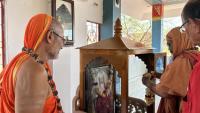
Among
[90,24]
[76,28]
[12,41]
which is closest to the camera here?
[12,41]

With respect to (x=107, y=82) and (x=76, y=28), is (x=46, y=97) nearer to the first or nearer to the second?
(x=107, y=82)

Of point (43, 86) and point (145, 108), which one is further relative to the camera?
point (145, 108)

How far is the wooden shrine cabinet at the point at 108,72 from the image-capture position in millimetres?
1336

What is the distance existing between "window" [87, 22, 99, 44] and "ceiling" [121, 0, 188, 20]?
1697mm

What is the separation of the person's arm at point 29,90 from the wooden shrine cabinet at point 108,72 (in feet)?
1.59

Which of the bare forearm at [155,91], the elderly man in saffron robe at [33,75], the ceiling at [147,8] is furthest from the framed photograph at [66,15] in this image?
the ceiling at [147,8]

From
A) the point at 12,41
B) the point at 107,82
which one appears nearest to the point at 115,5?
the point at 12,41

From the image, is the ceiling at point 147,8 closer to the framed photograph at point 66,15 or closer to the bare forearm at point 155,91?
the framed photograph at point 66,15

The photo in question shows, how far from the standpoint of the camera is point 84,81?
4.92ft

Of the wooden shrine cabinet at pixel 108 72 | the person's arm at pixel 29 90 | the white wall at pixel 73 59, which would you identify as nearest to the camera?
the person's arm at pixel 29 90

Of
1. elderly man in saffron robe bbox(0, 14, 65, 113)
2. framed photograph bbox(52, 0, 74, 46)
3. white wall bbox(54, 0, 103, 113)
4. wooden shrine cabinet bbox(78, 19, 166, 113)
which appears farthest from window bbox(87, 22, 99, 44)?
elderly man in saffron robe bbox(0, 14, 65, 113)

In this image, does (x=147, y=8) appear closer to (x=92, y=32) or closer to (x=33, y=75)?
(x=92, y=32)

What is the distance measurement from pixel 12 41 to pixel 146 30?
530 centimetres

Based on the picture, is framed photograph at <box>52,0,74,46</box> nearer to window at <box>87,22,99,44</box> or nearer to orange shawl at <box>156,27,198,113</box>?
window at <box>87,22,99,44</box>
